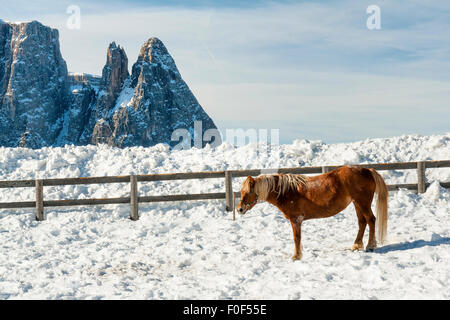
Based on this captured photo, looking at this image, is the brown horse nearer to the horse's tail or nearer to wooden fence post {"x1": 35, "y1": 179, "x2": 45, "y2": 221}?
the horse's tail

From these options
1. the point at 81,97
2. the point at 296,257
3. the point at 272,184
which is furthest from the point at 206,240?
the point at 81,97

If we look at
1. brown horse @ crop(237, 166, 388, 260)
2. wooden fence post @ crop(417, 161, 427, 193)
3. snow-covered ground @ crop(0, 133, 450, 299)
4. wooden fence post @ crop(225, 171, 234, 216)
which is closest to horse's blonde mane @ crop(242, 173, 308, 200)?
brown horse @ crop(237, 166, 388, 260)

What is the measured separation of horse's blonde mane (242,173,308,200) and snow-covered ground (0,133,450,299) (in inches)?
50.0

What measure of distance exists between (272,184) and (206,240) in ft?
9.79

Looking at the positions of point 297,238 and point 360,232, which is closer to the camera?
point 297,238

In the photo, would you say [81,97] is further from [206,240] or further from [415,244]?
[415,244]

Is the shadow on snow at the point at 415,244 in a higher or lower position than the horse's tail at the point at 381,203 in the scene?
lower

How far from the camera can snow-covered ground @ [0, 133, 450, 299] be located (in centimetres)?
670

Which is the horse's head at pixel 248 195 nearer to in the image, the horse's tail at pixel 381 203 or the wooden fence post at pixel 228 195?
the horse's tail at pixel 381 203

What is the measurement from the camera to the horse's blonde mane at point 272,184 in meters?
7.77

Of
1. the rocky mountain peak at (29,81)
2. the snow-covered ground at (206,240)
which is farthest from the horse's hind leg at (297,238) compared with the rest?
the rocky mountain peak at (29,81)

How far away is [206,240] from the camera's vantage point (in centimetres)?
1019

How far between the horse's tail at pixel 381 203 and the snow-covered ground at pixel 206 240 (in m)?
0.32
